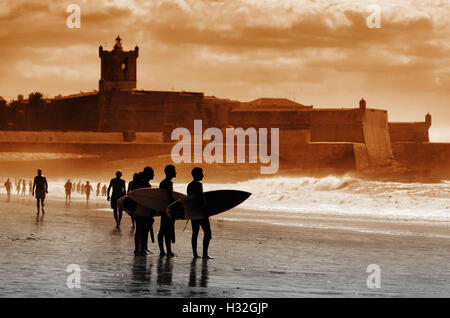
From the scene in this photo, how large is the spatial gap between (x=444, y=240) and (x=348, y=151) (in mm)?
44424

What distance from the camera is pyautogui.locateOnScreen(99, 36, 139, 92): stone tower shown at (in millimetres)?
67750

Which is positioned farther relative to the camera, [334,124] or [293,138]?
[334,124]

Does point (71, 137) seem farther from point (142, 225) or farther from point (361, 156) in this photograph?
point (142, 225)

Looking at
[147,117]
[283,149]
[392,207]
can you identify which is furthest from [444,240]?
[147,117]

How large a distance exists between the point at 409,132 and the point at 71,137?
30720mm

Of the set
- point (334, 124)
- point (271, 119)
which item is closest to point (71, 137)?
point (271, 119)

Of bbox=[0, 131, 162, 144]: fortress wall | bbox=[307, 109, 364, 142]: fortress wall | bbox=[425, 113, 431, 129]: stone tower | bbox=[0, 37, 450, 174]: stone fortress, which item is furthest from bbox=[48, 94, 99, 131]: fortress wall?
bbox=[425, 113, 431, 129]: stone tower

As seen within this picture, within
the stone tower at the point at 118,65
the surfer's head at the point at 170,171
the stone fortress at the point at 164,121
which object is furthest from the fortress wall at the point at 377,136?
the surfer's head at the point at 170,171

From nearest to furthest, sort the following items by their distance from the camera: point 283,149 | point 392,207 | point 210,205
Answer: point 210,205
point 392,207
point 283,149

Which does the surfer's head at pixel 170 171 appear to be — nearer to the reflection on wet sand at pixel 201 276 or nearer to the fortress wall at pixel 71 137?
the reflection on wet sand at pixel 201 276

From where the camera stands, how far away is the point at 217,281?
8406 millimetres

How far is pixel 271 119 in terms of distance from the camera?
60750 millimetres

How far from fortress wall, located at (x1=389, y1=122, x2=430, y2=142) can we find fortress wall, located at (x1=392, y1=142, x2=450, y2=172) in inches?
47.7
